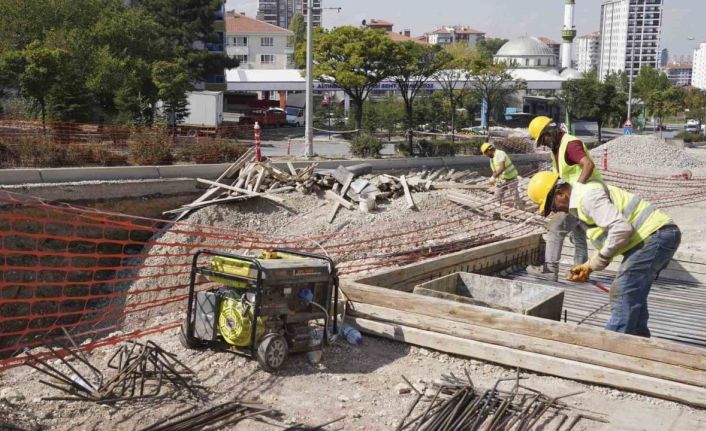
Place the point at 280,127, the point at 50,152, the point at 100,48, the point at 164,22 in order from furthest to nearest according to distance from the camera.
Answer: the point at 280,127 < the point at 164,22 < the point at 100,48 < the point at 50,152

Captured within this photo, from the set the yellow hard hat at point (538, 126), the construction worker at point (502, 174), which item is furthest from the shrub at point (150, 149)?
the yellow hard hat at point (538, 126)

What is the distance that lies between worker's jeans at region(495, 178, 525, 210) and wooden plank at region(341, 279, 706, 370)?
828 cm

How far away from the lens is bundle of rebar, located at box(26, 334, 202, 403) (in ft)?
19.7

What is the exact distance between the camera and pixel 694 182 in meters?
24.9

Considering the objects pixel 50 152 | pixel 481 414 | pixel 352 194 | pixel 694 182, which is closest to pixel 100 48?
pixel 50 152

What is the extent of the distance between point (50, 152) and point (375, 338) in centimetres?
1172

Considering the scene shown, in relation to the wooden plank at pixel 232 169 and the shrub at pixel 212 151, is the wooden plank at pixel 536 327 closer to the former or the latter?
the wooden plank at pixel 232 169

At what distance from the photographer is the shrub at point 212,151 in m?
19.0

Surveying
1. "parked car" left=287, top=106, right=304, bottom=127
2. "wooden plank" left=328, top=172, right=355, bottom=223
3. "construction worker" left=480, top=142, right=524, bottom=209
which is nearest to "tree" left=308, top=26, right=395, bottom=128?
"parked car" left=287, top=106, right=304, bottom=127

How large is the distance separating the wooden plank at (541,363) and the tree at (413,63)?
2596 centimetres

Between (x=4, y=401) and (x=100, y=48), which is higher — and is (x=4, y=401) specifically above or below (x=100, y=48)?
below

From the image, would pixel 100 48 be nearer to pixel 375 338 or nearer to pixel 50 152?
pixel 50 152

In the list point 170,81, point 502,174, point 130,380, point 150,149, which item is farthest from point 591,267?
point 170,81

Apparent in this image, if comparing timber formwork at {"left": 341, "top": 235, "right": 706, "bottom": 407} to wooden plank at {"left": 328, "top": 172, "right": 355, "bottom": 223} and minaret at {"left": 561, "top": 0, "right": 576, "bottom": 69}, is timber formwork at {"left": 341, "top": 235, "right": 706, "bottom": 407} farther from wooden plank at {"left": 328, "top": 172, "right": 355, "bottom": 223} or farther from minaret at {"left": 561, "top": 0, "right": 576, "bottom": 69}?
minaret at {"left": 561, "top": 0, "right": 576, "bottom": 69}
